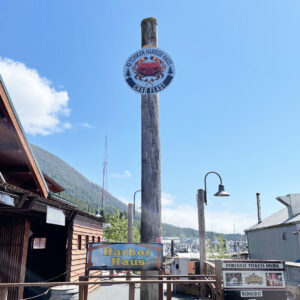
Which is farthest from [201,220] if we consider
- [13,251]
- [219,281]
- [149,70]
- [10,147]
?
[149,70]

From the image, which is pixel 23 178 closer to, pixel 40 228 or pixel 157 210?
pixel 40 228

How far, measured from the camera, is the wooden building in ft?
23.7

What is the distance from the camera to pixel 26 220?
365 inches

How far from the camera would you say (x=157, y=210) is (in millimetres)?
4398

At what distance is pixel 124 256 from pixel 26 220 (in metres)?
5.56

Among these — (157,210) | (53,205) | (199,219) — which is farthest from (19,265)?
(199,219)

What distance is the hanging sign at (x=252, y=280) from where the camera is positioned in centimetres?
601

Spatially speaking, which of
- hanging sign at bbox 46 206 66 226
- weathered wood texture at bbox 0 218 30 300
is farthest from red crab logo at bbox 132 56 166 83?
weathered wood texture at bbox 0 218 30 300

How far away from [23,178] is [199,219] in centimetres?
841

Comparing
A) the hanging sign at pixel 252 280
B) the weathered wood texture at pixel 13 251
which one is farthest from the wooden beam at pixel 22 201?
the hanging sign at pixel 252 280

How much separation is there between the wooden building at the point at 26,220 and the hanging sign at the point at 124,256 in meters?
2.20

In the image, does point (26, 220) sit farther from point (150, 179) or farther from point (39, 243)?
point (150, 179)

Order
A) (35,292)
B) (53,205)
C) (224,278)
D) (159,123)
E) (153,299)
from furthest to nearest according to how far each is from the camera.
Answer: (35,292) → (53,205) → (224,278) → (159,123) → (153,299)

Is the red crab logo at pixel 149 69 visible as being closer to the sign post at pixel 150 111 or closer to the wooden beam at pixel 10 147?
the sign post at pixel 150 111
